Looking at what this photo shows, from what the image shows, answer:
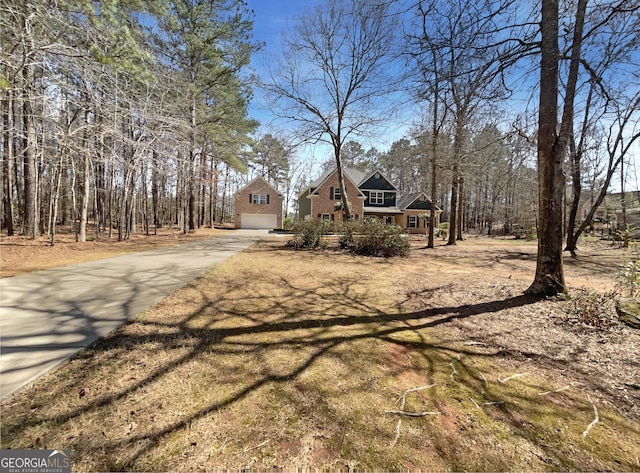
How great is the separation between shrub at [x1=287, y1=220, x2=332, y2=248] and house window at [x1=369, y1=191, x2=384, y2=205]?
17.0 metres

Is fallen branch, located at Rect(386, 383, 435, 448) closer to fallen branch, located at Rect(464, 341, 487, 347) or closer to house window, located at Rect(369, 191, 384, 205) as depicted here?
fallen branch, located at Rect(464, 341, 487, 347)

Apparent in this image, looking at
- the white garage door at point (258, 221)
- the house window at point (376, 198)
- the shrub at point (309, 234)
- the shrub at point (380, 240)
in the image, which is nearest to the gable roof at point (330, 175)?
the house window at point (376, 198)

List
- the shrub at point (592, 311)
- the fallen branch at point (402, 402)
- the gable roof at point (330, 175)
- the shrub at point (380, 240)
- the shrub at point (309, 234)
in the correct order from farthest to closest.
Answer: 1. the gable roof at point (330, 175)
2. the shrub at point (309, 234)
3. the shrub at point (380, 240)
4. the shrub at point (592, 311)
5. the fallen branch at point (402, 402)

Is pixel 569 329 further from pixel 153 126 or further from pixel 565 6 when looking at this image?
pixel 153 126

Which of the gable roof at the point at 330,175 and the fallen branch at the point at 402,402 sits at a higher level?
the gable roof at the point at 330,175

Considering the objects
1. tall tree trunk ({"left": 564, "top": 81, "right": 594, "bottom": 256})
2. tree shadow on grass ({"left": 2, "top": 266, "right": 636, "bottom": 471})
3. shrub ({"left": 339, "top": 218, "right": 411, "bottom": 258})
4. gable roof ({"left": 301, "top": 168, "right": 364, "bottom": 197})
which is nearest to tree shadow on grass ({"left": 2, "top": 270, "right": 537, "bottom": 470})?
tree shadow on grass ({"left": 2, "top": 266, "right": 636, "bottom": 471})

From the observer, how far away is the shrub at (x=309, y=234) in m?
11.9

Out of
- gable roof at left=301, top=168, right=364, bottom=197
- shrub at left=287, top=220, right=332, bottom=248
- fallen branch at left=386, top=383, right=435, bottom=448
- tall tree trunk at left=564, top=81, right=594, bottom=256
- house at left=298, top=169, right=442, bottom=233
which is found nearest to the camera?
fallen branch at left=386, top=383, right=435, bottom=448

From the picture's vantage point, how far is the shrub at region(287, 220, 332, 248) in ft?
38.9

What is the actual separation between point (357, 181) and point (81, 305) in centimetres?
2682

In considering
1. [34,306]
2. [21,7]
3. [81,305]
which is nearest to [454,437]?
[81,305]

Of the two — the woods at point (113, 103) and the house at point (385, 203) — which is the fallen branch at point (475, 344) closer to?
the woods at point (113, 103)

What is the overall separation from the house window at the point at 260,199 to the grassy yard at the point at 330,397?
1077 inches

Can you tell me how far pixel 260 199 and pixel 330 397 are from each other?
2977cm
